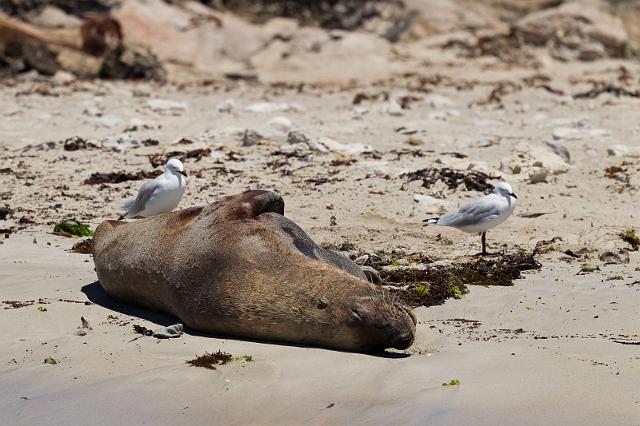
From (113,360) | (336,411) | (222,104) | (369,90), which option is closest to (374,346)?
(336,411)

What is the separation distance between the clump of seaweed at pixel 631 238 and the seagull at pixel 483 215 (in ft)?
3.14

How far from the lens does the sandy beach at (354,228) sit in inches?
224

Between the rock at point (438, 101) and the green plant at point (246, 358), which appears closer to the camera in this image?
the green plant at point (246, 358)

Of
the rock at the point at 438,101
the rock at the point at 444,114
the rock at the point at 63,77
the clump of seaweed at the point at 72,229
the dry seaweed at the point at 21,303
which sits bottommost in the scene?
the rock at the point at 63,77

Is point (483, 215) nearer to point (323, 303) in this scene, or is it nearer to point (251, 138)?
point (323, 303)

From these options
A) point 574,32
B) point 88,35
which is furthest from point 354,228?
point 574,32

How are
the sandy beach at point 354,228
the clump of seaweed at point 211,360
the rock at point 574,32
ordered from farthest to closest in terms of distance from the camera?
the rock at point 574,32 < the clump of seaweed at point 211,360 < the sandy beach at point 354,228

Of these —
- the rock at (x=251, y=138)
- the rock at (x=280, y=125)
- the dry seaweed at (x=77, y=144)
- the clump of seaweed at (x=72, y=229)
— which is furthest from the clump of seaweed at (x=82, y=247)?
the rock at (x=280, y=125)

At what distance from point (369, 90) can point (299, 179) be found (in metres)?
7.44

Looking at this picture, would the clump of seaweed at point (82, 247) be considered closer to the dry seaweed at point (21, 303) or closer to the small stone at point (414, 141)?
the dry seaweed at point (21, 303)

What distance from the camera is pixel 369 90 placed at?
1916 cm

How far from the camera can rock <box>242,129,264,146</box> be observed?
44.4ft

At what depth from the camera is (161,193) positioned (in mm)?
9992

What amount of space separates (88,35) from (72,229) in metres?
13.0
